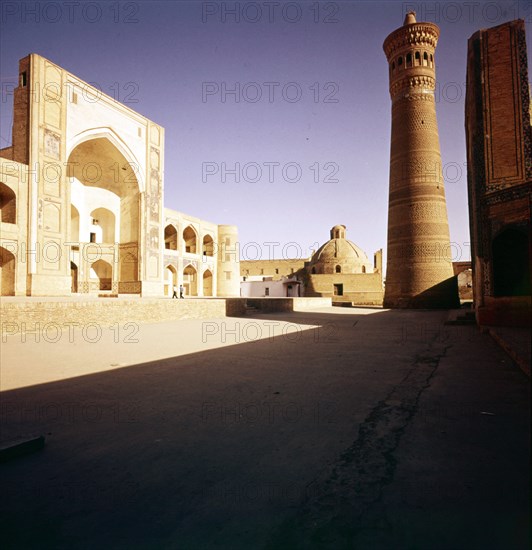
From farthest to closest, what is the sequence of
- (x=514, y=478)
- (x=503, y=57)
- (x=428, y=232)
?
(x=428, y=232) → (x=503, y=57) → (x=514, y=478)

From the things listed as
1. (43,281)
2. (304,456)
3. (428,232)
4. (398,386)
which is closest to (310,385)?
(398,386)

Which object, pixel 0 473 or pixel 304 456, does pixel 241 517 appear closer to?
pixel 304 456

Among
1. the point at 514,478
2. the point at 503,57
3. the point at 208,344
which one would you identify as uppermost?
the point at 503,57

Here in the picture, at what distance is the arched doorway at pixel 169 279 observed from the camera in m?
29.3

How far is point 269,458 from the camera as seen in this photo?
2145 mm

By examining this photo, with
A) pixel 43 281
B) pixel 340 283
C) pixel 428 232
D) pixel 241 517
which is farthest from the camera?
pixel 340 283

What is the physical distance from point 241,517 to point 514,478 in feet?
3.94

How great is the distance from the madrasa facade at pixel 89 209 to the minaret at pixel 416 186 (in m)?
14.8

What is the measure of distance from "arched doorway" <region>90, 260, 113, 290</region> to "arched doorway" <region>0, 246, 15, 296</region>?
815cm

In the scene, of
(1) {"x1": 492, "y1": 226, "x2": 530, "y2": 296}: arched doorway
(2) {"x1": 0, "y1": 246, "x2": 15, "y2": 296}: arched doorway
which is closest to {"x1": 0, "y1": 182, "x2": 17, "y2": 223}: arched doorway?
(2) {"x1": 0, "y1": 246, "x2": 15, "y2": 296}: arched doorway

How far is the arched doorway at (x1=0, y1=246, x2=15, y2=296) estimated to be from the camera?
15230mm

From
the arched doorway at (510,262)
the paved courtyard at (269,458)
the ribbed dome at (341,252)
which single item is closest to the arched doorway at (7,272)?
the paved courtyard at (269,458)

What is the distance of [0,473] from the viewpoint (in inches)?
81.4

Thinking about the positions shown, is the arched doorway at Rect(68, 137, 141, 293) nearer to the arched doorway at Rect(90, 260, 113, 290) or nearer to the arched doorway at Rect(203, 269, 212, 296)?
the arched doorway at Rect(90, 260, 113, 290)
